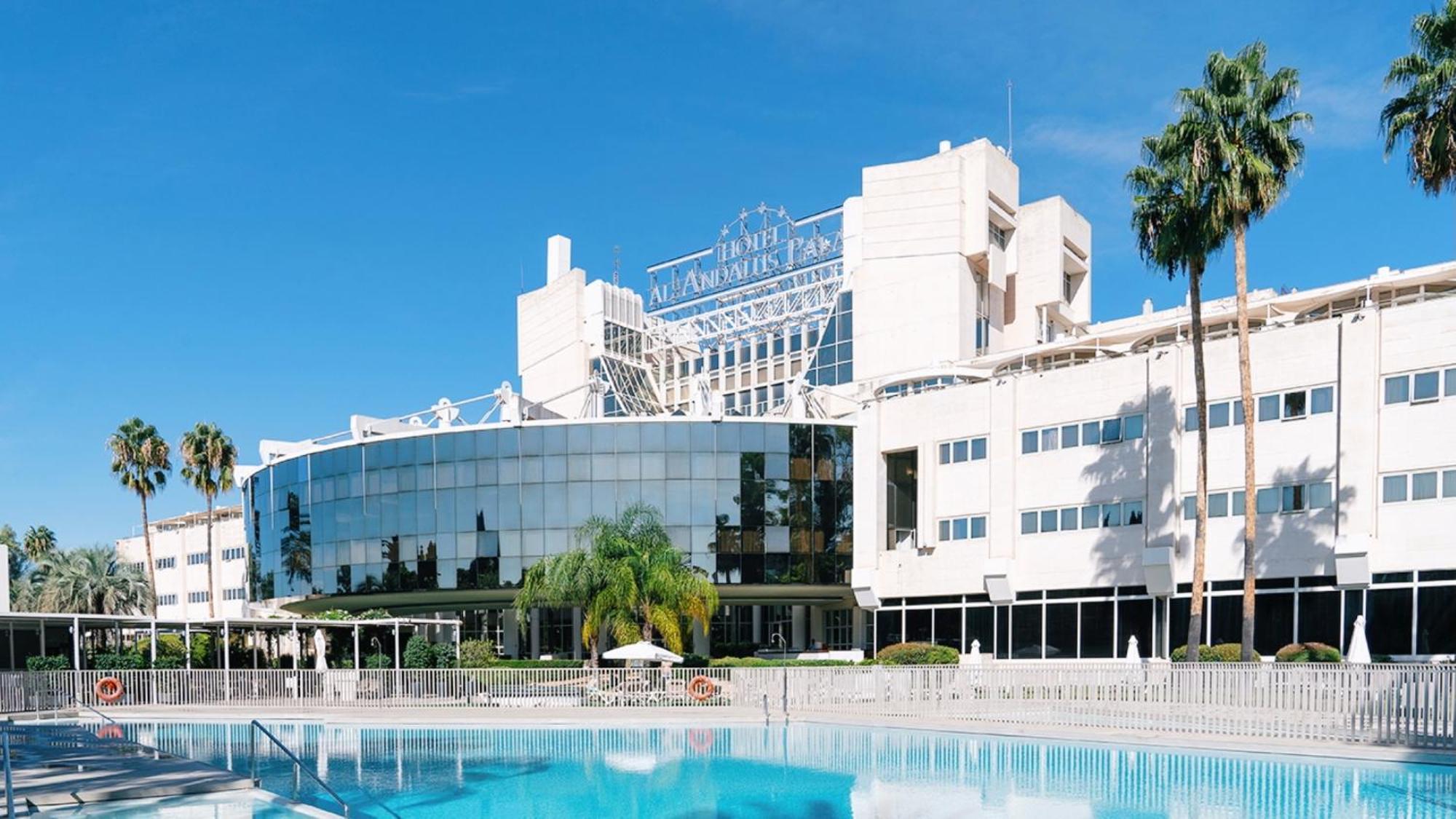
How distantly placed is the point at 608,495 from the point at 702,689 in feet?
63.6

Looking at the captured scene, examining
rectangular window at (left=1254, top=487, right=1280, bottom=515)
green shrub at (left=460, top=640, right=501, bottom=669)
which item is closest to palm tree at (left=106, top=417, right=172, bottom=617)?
green shrub at (left=460, top=640, right=501, bottom=669)

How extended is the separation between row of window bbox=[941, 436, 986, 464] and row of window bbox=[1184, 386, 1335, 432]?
8.76 meters

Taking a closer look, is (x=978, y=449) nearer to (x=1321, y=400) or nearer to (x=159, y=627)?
(x=1321, y=400)

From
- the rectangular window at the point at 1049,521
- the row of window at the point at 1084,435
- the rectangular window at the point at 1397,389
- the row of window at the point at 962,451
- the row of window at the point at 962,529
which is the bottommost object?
the row of window at the point at 962,529

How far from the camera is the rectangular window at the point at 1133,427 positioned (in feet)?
148

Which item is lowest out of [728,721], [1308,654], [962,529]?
[728,721]

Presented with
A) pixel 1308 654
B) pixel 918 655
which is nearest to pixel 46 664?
pixel 918 655

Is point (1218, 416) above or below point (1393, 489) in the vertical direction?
above

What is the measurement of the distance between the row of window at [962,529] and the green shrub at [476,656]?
19293mm

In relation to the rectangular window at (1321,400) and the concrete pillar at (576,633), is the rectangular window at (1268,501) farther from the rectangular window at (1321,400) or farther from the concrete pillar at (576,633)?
the concrete pillar at (576,633)

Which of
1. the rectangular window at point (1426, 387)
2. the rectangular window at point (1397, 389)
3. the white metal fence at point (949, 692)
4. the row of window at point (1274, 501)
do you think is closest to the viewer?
the white metal fence at point (949, 692)

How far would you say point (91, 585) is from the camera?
250 feet

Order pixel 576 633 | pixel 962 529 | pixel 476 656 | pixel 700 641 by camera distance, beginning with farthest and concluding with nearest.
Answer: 1. pixel 700 641
2. pixel 576 633
3. pixel 962 529
4. pixel 476 656

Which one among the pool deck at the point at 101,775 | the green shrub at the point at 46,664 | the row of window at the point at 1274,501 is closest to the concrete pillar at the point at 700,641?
the row of window at the point at 1274,501
